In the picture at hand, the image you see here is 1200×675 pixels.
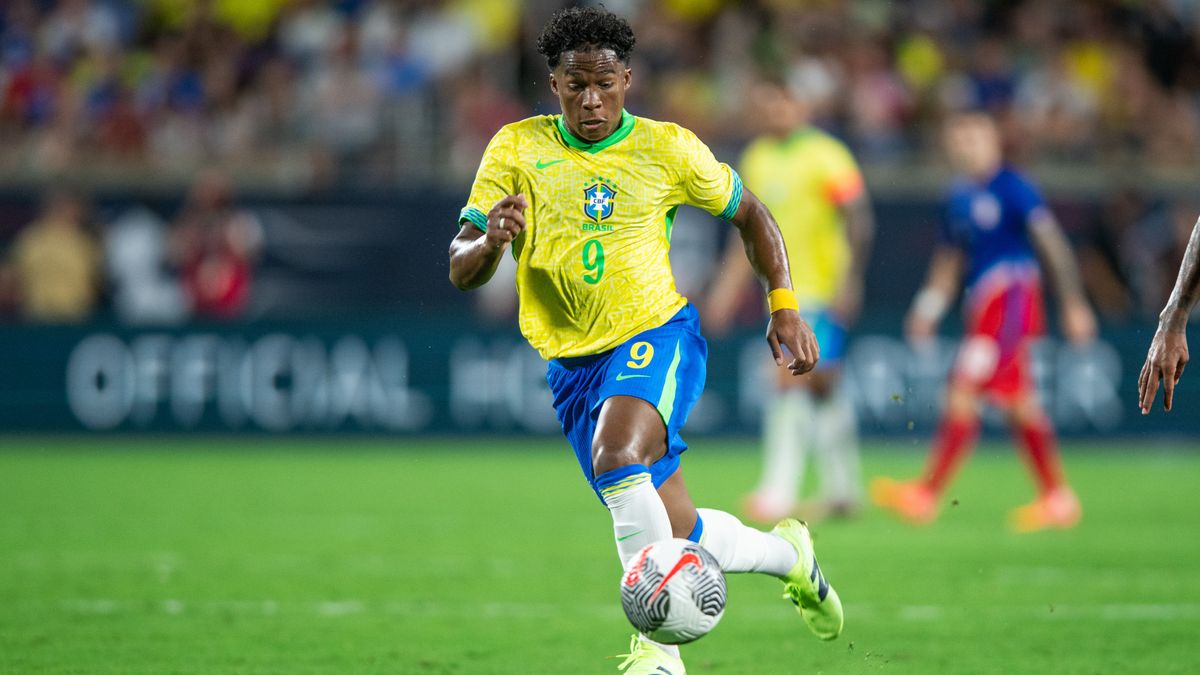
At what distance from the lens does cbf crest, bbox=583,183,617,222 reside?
17.3ft

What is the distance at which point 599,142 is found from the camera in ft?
17.5

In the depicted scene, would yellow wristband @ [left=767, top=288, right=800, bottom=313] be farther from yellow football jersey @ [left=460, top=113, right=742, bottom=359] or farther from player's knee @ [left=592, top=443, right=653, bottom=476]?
player's knee @ [left=592, top=443, right=653, bottom=476]

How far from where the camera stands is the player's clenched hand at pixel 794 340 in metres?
5.16

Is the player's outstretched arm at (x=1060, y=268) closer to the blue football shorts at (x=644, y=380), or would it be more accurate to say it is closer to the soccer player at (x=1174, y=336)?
the soccer player at (x=1174, y=336)

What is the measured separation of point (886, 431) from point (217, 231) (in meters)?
6.99

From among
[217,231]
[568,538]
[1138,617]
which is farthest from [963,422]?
[217,231]

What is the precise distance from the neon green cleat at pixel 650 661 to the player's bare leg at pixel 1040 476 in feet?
19.3

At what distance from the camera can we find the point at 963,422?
10.8m

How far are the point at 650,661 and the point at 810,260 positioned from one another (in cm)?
619

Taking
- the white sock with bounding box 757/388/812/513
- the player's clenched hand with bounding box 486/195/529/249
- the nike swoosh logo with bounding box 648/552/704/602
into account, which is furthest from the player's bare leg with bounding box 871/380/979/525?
the player's clenched hand with bounding box 486/195/529/249

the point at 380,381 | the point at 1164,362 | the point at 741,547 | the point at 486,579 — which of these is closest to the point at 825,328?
the point at 486,579

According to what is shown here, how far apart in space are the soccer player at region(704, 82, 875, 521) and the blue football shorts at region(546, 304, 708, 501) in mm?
5219

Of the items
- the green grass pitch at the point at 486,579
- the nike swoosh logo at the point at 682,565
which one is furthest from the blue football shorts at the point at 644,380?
the green grass pitch at the point at 486,579

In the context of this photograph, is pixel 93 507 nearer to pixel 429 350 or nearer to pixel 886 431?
pixel 429 350
